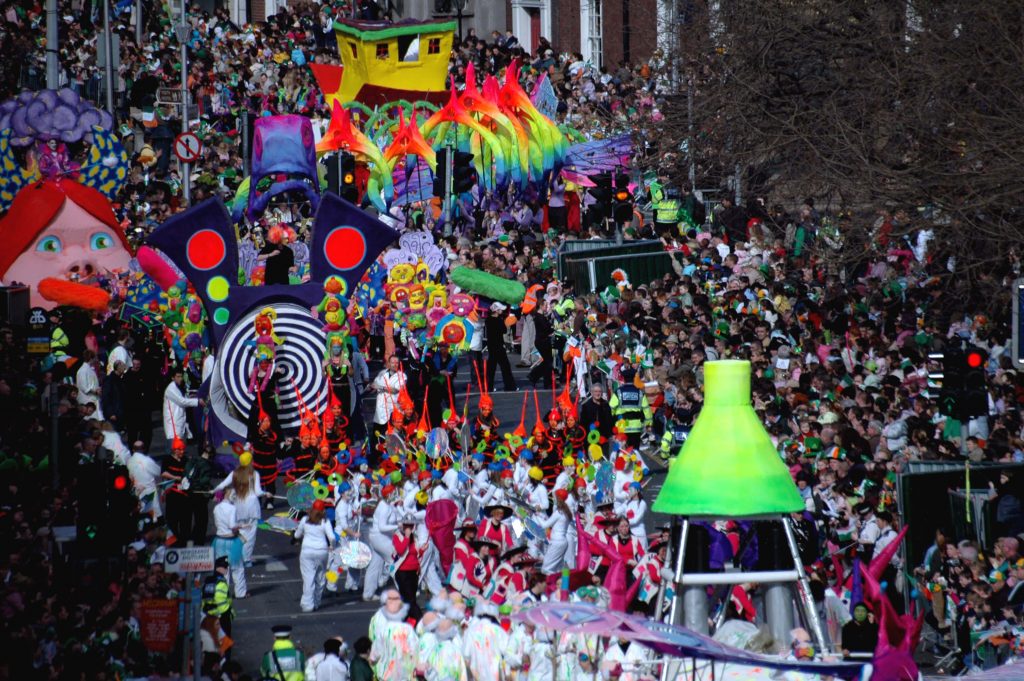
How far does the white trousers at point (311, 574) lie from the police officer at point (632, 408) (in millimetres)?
6389

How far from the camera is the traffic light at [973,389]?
740 inches

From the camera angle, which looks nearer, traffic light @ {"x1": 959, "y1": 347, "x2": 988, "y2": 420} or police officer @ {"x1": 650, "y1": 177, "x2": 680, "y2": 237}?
traffic light @ {"x1": 959, "y1": 347, "x2": 988, "y2": 420}

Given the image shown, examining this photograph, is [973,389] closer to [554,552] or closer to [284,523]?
[554,552]

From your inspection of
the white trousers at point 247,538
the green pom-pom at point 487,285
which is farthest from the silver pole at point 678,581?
the green pom-pom at point 487,285

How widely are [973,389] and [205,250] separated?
11.6 meters

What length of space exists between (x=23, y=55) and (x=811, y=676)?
31.9 m

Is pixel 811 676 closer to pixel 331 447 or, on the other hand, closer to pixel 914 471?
pixel 914 471

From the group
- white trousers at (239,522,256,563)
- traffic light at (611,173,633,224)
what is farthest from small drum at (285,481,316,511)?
traffic light at (611,173,633,224)

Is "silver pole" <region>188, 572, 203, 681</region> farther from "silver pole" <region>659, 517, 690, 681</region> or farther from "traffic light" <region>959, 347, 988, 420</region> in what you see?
"traffic light" <region>959, 347, 988, 420</region>

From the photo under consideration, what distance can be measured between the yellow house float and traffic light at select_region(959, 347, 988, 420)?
3012cm

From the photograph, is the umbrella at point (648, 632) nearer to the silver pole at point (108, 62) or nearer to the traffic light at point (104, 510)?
the traffic light at point (104, 510)

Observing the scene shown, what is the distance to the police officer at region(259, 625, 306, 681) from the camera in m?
17.1

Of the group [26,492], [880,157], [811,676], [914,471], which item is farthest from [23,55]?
[811,676]

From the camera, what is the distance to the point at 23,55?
138 feet
